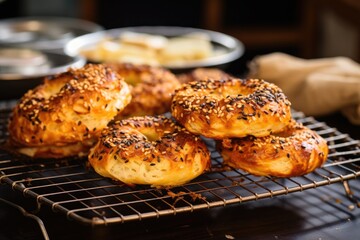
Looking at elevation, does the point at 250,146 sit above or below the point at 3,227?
above

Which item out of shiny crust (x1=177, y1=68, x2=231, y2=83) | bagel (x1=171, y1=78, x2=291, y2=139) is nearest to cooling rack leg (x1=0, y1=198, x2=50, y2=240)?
bagel (x1=171, y1=78, x2=291, y2=139)

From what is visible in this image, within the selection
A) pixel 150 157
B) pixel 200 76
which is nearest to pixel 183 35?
pixel 200 76

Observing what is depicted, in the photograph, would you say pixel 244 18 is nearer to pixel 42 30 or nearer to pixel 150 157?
pixel 42 30

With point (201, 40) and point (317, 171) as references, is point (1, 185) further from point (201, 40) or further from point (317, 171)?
point (201, 40)

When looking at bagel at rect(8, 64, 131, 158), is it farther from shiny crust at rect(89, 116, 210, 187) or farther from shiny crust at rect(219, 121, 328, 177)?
shiny crust at rect(219, 121, 328, 177)

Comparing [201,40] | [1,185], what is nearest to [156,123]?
[1,185]

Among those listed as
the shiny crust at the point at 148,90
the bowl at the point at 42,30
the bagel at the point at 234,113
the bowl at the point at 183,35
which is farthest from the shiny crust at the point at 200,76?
the bowl at the point at 42,30
